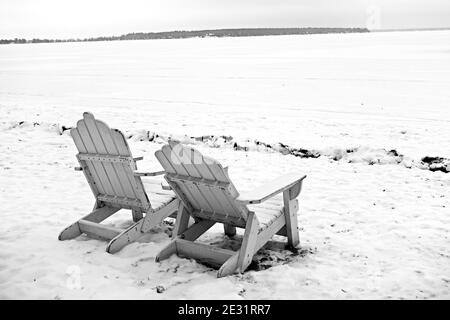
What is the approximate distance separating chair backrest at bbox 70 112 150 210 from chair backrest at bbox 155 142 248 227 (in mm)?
428

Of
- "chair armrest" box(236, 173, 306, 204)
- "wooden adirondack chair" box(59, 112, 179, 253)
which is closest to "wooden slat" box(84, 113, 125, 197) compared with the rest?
"wooden adirondack chair" box(59, 112, 179, 253)

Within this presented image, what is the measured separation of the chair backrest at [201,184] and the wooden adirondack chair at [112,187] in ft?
1.29

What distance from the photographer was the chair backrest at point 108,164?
4.27m

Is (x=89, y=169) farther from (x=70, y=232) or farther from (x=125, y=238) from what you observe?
(x=125, y=238)

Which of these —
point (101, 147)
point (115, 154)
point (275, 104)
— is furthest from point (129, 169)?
point (275, 104)

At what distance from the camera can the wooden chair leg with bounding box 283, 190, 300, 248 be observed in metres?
4.24

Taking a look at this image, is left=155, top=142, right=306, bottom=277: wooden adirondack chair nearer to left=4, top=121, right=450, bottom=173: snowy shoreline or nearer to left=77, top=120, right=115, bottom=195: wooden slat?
left=77, top=120, right=115, bottom=195: wooden slat

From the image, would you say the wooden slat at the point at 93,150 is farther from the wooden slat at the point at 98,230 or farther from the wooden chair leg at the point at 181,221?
the wooden chair leg at the point at 181,221

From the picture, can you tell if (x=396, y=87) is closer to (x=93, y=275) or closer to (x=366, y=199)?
(x=366, y=199)

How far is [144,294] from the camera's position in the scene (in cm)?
360

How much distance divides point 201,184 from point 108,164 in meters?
1.09

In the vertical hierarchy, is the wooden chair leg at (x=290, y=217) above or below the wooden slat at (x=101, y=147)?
below

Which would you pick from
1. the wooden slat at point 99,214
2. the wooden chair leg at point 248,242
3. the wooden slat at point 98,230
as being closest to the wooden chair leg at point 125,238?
the wooden slat at point 98,230

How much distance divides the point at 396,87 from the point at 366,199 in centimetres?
1362
